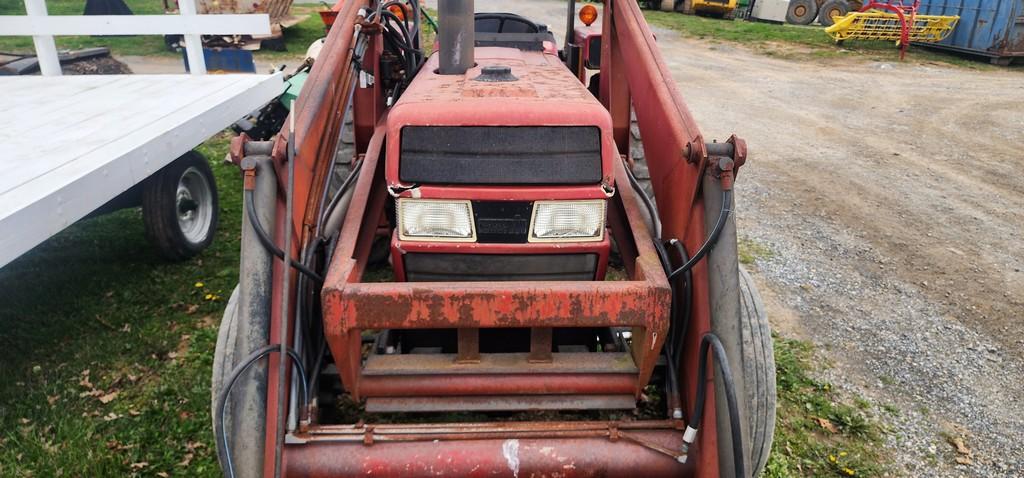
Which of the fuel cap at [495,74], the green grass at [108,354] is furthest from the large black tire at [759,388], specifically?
the green grass at [108,354]

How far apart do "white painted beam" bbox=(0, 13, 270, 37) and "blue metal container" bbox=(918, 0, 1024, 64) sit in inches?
552

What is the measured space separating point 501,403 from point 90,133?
2697 mm

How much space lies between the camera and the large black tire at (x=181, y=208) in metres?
4.30

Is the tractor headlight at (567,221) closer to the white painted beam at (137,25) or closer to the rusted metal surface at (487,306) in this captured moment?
the rusted metal surface at (487,306)

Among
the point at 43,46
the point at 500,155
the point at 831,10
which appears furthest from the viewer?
the point at 831,10

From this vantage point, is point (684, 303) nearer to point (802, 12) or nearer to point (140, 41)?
point (140, 41)

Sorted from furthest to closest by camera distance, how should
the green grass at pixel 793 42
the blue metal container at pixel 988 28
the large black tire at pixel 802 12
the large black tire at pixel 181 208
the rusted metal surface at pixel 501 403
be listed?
the large black tire at pixel 802 12 → the green grass at pixel 793 42 → the blue metal container at pixel 988 28 → the large black tire at pixel 181 208 → the rusted metal surface at pixel 501 403

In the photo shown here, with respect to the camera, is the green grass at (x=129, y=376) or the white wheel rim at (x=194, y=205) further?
the white wheel rim at (x=194, y=205)

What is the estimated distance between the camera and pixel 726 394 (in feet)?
7.21

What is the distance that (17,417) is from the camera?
10.7 ft

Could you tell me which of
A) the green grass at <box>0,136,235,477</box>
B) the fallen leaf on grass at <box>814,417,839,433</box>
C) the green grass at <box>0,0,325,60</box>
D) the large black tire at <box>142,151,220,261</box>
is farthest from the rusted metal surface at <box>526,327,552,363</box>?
the green grass at <box>0,0,325,60</box>

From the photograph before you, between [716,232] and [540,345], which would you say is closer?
[716,232]

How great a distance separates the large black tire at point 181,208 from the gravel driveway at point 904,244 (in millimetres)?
3687

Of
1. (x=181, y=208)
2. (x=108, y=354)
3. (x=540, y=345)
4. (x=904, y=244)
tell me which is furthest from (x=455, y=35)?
(x=904, y=244)
